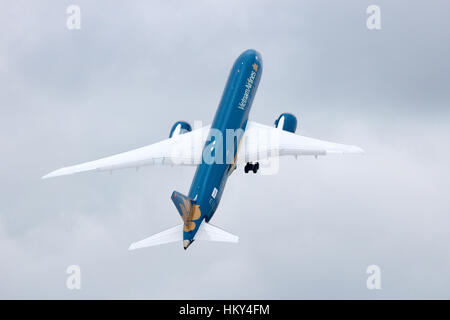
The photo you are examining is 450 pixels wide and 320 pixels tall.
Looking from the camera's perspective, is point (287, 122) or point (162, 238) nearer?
point (162, 238)

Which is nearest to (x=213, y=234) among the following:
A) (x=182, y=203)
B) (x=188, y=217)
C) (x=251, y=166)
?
(x=188, y=217)

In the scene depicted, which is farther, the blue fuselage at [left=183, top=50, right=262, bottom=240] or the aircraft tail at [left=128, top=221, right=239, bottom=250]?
the blue fuselage at [left=183, top=50, right=262, bottom=240]

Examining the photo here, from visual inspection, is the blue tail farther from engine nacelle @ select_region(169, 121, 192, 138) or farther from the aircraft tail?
engine nacelle @ select_region(169, 121, 192, 138)

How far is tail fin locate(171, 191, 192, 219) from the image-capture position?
4947 cm

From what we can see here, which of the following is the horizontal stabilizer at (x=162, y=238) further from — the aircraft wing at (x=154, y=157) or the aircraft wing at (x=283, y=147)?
the aircraft wing at (x=283, y=147)

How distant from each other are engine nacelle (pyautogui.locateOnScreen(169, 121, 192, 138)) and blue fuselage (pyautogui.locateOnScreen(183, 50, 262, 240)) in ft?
14.7

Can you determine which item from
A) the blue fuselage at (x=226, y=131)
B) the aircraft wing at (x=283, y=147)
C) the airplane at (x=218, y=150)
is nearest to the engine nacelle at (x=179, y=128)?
the airplane at (x=218, y=150)

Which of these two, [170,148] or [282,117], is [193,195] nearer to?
[170,148]

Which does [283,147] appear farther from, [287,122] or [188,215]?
[188,215]

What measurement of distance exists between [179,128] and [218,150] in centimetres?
885

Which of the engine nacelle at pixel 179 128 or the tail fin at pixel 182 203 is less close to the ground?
the engine nacelle at pixel 179 128

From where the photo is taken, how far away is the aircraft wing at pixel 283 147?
190ft

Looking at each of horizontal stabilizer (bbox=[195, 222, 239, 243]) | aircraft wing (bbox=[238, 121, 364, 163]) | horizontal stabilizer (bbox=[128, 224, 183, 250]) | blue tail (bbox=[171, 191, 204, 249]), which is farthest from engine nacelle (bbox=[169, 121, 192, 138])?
horizontal stabilizer (bbox=[128, 224, 183, 250])

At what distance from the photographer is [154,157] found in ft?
190
